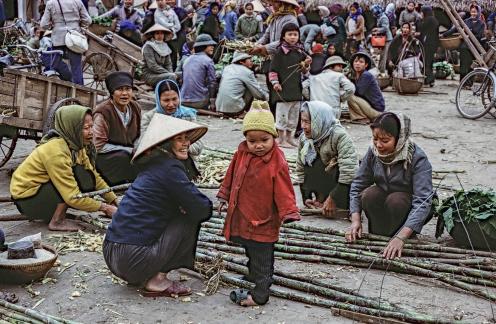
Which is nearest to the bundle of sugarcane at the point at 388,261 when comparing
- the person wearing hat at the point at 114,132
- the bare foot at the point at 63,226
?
the bare foot at the point at 63,226

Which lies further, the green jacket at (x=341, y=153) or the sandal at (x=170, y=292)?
the green jacket at (x=341, y=153)

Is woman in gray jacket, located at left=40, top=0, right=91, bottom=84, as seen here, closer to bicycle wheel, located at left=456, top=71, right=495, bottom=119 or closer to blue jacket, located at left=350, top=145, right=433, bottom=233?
blue jacket, located at left=350, top=145, right=433, bottom=233

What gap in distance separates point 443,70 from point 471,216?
1209 cm

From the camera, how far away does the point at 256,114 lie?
3.90m

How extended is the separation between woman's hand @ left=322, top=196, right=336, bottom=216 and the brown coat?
2002mm

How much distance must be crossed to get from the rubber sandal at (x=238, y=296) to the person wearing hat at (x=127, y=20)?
1059 centimetres

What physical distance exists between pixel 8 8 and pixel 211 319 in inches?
626

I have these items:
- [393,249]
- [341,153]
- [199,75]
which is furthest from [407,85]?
[393,249]

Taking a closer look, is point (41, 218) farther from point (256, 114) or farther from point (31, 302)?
point (256, 114)

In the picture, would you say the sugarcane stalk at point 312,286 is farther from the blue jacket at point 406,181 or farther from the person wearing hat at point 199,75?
the person wearing hat at point 199,75

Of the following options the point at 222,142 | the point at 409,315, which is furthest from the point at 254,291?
the point at 222,142

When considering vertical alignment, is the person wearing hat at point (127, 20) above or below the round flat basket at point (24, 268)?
above

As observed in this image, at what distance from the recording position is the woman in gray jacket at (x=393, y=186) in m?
4.71

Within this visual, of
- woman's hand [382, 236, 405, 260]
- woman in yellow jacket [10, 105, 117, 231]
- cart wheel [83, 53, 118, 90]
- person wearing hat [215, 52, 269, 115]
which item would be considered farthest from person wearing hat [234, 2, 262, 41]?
woman's hand [382, 236, 405, 260]
